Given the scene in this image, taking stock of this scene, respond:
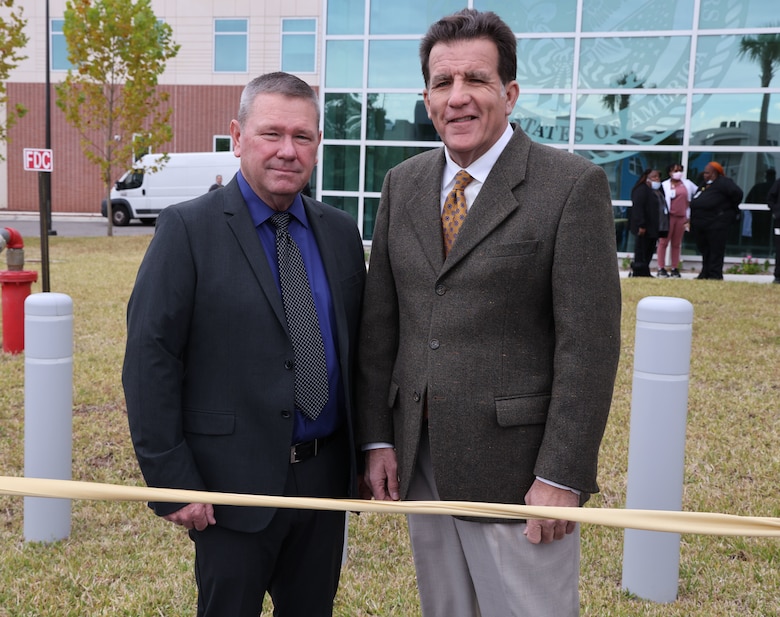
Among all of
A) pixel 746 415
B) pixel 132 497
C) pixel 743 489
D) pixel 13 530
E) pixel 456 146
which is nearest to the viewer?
pixel 132 497

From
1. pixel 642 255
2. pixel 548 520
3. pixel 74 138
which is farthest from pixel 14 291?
pixel 74 138

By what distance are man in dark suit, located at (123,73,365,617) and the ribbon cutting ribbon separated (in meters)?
0.18

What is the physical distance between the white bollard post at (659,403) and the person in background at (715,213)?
505 inches

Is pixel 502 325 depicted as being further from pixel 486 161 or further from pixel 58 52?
pixel 58 52

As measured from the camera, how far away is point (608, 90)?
18984 millimetres

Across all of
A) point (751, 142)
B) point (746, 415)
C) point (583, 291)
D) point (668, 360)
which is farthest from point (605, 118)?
point (583, 291)

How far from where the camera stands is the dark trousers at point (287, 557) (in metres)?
2.47

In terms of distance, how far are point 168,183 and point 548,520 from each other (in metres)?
30.5

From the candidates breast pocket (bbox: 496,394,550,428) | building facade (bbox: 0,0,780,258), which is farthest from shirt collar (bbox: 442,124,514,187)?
building facade (bbox: 0,0,780,258)

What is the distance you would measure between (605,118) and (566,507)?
18.0 m

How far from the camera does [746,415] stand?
263 inches

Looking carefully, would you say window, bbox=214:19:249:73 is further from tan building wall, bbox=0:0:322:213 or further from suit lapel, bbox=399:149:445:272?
suit lapel, bbox=399:149:445:272

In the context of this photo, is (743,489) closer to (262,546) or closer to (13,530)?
(262,546)

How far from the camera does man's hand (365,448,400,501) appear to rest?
260cm
